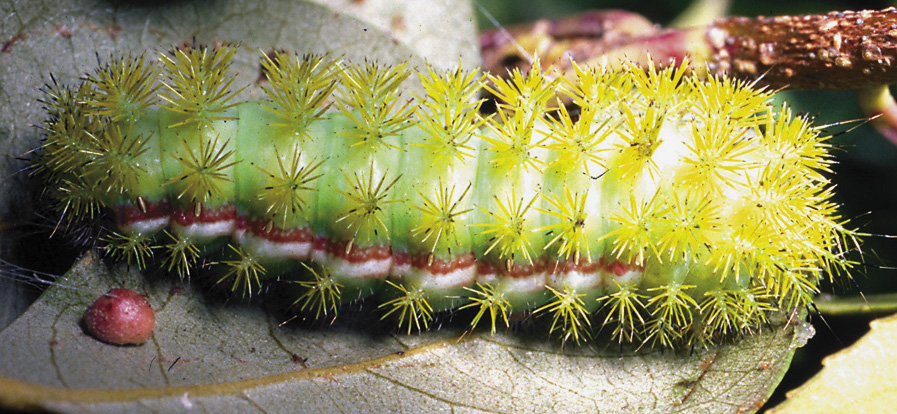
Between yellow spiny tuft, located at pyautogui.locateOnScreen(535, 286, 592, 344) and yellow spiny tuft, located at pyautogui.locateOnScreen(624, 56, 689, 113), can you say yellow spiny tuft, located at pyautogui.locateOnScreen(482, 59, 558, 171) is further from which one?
yellow spiny tuft, located at pyautogui.locateOnScreen(535, 286, 592, 344)

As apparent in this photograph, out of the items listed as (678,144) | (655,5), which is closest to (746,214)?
(678,144)

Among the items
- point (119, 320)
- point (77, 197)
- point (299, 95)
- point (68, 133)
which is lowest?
point (119, 320)

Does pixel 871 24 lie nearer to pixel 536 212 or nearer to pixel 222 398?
pixel 536 212

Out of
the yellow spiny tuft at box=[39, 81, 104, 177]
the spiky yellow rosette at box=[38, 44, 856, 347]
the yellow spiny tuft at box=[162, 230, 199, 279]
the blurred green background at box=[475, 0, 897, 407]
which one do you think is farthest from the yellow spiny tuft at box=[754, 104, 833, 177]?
the yellow spiny tuft at box=[39, 81, 104, 177]

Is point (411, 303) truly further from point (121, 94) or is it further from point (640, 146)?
point (121, 94)

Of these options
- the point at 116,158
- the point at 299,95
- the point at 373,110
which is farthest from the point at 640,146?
the point at 116,158

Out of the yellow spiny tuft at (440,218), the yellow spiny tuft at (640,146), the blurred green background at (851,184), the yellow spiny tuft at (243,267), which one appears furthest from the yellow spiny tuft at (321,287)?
the blurred green background at (851,184)
